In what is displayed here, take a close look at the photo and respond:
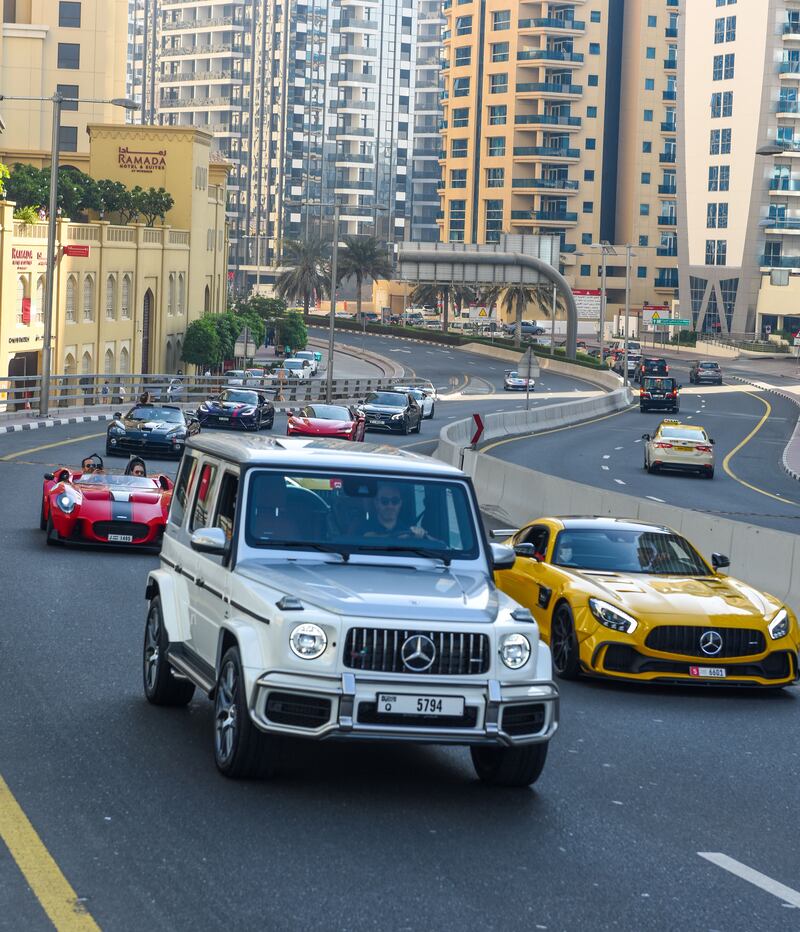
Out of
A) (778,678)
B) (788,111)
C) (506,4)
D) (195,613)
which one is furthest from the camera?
(506,4)

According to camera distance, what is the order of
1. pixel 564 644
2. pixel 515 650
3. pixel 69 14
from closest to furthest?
1. pixel 515 650
2. pixel 564 644
3. pixel 69 14

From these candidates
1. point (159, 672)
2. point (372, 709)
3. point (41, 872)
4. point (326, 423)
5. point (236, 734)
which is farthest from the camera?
point (326, 423)

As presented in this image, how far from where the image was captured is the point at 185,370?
91812 millimetres

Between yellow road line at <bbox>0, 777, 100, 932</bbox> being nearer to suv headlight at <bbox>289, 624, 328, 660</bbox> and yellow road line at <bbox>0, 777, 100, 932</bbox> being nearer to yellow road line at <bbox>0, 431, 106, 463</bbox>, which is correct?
suv headlight at <bbox>289, 624, 328, 660</bbox>

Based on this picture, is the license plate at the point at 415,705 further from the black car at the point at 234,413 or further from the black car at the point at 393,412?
the black car at the point at 393,412

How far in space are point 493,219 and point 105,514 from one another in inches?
5830

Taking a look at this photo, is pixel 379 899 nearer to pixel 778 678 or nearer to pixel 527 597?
pixel 778 678

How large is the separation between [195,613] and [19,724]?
1314 millimetres

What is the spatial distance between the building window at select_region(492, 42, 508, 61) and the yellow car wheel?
157 metres

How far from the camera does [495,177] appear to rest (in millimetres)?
165750

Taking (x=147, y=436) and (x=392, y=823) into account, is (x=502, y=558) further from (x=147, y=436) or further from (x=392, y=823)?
(x=147, y=436)

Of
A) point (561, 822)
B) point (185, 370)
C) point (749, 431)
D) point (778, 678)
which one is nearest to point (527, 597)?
point (778, 678)

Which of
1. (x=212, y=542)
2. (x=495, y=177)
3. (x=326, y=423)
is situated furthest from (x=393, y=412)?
(x=495, y=177)

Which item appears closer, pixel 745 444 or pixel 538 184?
pixel 745 444
